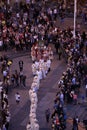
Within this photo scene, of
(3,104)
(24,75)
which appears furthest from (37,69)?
(3,104)

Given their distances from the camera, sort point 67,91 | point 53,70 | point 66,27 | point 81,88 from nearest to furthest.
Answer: point 67,91 < point 81,88 < point 53,70 < point 66,27

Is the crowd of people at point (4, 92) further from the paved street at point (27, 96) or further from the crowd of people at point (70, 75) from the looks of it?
the crowd of people at point (70, 75)

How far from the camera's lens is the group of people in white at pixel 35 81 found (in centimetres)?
3369

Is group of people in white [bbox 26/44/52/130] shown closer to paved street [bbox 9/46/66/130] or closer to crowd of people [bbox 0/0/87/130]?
crowd of people [bbox 0/0/87/130]

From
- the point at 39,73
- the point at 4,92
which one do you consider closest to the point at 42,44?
the point at 39,73

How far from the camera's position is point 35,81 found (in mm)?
39656

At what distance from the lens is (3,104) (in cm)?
3606

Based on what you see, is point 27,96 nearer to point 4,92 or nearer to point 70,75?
point 4,92

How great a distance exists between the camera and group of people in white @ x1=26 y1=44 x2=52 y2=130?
111 ft

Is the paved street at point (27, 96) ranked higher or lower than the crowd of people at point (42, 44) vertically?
lower

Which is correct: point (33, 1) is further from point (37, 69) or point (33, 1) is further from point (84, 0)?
point (37, 69)

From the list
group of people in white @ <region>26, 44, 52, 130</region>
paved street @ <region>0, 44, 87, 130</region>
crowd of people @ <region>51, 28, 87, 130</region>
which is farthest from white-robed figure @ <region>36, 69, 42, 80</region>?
crowd of people @ <region>51, 28, 87, 130</region>

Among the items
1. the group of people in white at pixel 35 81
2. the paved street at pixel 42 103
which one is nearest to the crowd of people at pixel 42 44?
the group of people in white at pixel 35 81

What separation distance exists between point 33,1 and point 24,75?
544 inches
